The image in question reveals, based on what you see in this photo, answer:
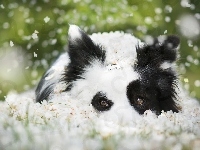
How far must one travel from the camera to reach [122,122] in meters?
3.40

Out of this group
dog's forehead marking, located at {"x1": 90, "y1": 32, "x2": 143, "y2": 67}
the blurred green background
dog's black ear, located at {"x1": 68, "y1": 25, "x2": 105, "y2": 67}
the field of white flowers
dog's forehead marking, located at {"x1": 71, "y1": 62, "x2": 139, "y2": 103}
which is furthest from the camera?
the blurred green background

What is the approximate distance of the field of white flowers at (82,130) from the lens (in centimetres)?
263

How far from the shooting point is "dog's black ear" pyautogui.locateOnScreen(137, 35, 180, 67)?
3936 millimetres

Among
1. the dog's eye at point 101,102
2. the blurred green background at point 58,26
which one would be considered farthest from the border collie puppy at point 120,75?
the blurred green background at point 58,26

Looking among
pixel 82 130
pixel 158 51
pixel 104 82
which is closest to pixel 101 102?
pixel 104 82

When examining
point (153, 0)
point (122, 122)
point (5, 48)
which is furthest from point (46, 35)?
point (122, 122)

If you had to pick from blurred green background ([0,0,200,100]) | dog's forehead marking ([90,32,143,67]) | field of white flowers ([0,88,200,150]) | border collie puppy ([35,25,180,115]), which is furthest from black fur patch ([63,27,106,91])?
blurred green background ([0,0,200,100])

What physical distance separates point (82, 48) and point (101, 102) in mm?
508

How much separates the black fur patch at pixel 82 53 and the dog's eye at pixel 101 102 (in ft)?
1.01

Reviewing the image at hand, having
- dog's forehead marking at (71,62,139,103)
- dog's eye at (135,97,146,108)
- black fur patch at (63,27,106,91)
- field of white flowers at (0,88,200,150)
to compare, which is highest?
black fur patch at (63,27,106,91)

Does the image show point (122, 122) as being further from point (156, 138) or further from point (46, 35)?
point (46, 35)

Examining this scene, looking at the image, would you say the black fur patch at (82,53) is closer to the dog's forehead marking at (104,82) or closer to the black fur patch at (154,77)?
the dog's forehead marking at (104,82)

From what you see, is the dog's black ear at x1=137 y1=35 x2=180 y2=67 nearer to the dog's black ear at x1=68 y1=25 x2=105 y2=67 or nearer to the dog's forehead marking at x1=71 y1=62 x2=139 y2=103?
the dog's forehead marking at x1=71 y1=62 x2=139 y2=103

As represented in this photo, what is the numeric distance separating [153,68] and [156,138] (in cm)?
128
